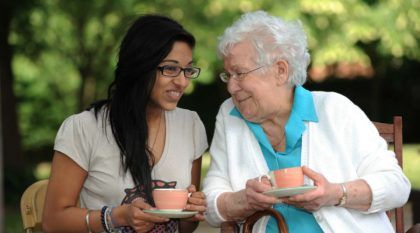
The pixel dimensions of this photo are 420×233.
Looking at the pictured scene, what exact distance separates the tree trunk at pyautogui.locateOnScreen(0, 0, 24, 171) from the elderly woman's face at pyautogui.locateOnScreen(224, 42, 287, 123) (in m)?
9.37

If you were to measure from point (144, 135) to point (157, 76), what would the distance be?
26cm

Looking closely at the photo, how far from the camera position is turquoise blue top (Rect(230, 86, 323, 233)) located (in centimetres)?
344

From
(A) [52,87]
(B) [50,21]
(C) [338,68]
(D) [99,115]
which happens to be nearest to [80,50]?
(B) [50,21]

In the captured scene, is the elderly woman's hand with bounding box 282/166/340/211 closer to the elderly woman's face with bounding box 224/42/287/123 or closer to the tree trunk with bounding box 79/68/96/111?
the elderly woman's face with bounding box 224/42/287/123

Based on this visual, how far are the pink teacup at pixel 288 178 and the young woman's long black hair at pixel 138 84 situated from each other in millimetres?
631

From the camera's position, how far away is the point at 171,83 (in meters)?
3.50

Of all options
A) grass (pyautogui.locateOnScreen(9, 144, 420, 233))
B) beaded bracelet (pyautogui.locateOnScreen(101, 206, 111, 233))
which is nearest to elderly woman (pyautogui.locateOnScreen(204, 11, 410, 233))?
beaded bracelet (pyautogui.locateOnScreen(101, 206, 111, 233))

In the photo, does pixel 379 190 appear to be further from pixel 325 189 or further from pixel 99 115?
pixel 99 115

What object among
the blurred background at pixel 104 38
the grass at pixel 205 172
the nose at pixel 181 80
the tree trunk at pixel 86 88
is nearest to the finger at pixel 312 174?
the nose at pixel 181 80

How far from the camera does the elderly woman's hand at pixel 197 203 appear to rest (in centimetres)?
329

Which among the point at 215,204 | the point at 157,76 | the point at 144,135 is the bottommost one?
the point at 215,204

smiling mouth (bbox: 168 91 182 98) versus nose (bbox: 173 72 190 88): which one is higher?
nose (bbox: 173 72 190 88)

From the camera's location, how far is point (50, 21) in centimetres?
1465

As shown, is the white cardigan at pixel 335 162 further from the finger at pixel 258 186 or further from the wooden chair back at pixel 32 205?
the wooden chair back at pixel 32 205
